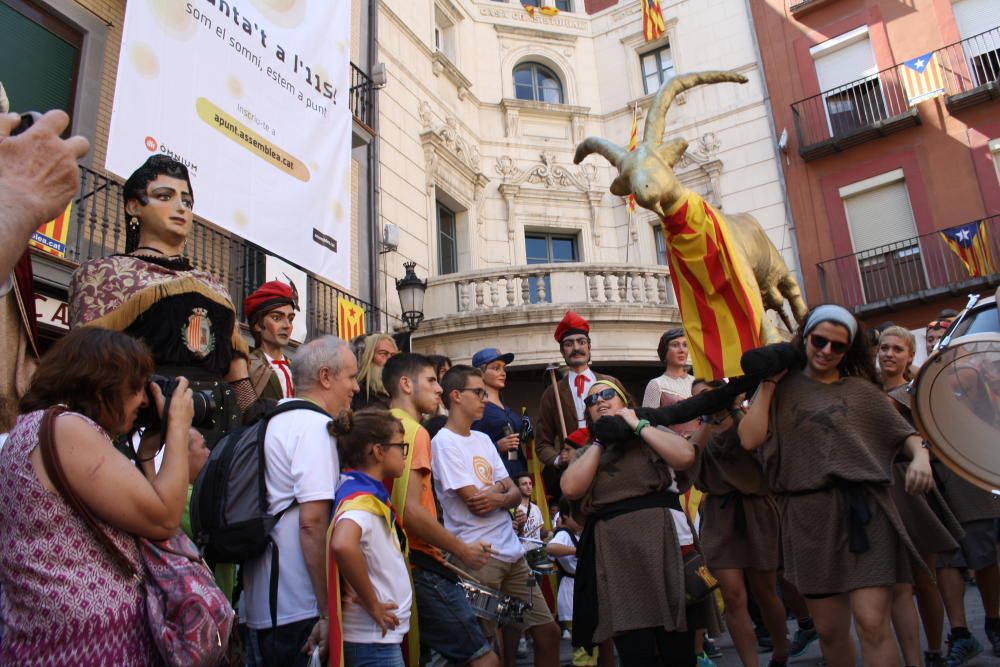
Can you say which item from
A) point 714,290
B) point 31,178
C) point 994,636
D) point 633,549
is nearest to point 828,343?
point 714,290

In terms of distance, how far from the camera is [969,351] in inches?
116

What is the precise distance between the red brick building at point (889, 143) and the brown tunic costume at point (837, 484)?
41.5 ft

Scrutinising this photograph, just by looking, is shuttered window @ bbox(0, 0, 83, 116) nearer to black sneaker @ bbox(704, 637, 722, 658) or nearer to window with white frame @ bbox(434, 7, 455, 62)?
black sneaker @ bbox(704, 637, 722, 658)

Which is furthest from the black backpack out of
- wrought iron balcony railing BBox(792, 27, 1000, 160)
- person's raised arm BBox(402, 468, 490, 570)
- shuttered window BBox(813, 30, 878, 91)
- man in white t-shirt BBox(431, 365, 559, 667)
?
shuttered window BBox(813, 30, 878, 91)

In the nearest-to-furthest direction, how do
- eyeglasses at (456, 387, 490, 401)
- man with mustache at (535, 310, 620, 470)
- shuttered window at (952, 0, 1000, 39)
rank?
eyeglasses at (456, 387, 490, 401)
man with mustache at (535, 310, 620, 470)
shuttered window at (952, 0, 1000, 39)

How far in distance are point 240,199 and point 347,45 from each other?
12.3 feet

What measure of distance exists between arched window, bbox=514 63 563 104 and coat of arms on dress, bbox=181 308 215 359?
15646mm

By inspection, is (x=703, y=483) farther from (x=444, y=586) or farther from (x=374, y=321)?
(x=374, y=321)

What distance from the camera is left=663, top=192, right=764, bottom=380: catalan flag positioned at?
13.1 feet

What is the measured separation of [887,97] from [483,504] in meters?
15.1

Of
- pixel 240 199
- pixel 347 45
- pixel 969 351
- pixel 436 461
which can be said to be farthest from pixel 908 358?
pixel 347 45

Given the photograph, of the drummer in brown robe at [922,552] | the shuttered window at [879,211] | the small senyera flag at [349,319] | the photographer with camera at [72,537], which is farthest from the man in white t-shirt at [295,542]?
the shuttered window at [879,211]

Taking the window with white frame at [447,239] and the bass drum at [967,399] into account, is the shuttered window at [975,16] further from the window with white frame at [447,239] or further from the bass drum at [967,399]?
the bass drum at [967,399]

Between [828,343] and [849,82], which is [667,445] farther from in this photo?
[849,82]
